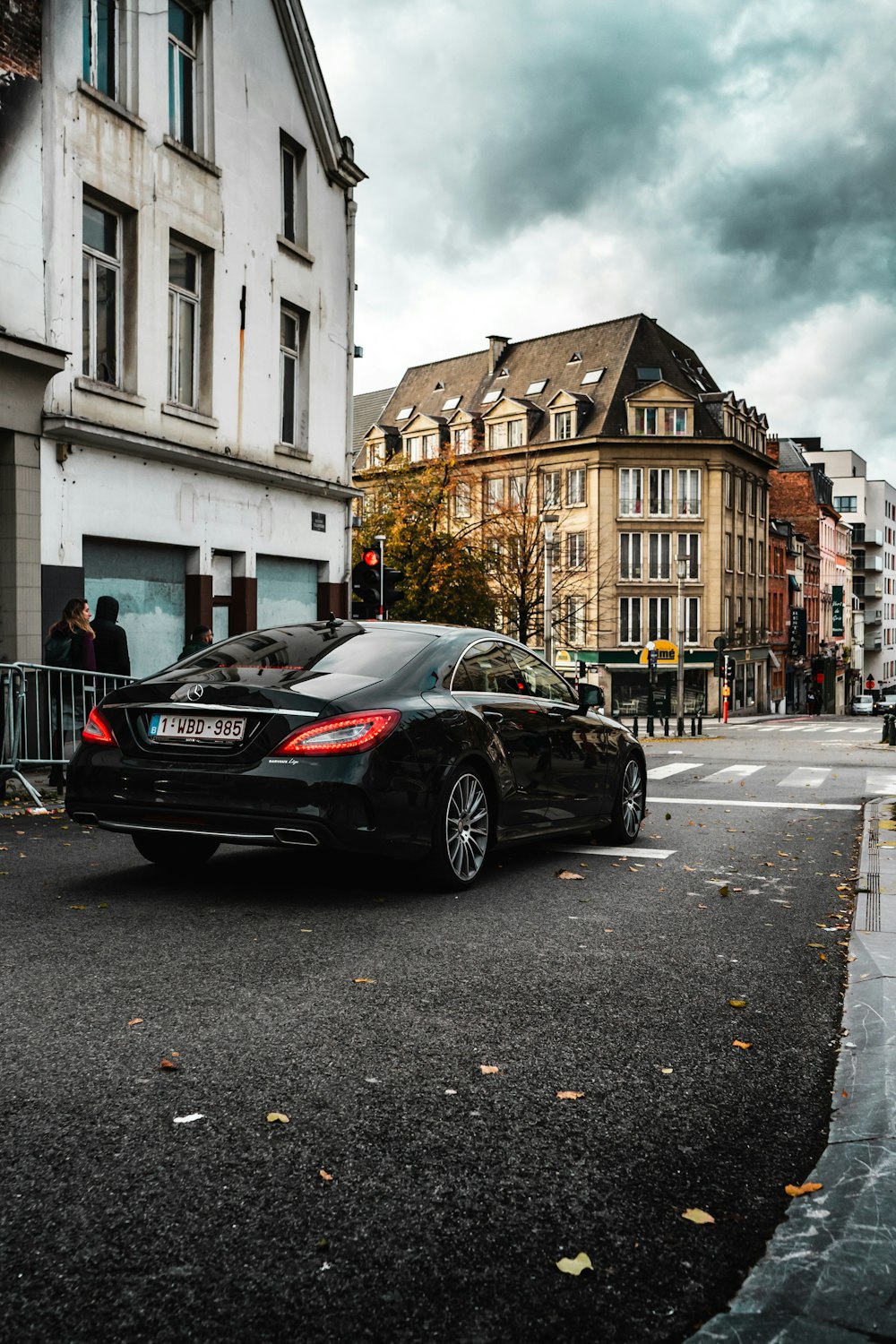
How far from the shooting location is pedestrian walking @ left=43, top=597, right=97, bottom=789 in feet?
38.5

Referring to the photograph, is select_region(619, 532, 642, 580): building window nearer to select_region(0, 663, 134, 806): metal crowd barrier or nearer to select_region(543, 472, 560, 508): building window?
select_region(543, 472, 560, 508): building window

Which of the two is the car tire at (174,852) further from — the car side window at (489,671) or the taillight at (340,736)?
the car side window at (489,671)

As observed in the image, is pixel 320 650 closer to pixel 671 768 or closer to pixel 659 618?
pixel 671 768

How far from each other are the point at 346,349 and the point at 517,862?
16.6m

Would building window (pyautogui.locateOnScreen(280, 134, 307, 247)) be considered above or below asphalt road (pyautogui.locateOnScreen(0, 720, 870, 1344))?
above

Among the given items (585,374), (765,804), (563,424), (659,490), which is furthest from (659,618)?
(765,804)

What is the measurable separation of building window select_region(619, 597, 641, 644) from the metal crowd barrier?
54680 millimetres

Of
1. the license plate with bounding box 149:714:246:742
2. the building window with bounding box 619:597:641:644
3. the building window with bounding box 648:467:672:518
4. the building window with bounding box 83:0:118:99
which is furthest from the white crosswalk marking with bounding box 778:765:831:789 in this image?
the building window with bounding box 648:467:672:518

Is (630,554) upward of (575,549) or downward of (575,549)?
downward

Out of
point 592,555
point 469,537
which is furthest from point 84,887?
point 592,555

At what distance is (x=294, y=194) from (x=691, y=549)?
4783 centimetres

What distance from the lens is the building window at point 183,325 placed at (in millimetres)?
Answer: 18094

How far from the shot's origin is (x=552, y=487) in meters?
66.1

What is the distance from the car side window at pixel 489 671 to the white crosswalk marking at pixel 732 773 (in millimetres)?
8904
